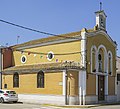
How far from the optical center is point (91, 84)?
33.7 meters

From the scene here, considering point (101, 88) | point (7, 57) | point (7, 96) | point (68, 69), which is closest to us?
point (68, 69)

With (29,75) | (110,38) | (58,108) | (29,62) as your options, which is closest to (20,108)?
(58,108)

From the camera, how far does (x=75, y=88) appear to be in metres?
31.6

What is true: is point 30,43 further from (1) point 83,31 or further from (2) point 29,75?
(1) point 83,31

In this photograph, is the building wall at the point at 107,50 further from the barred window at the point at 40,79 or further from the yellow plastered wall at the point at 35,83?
the barred window at the point at 40,79

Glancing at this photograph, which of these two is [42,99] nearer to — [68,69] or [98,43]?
[68,69]

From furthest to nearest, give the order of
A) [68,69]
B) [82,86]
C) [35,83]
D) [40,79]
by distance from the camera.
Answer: [35,83] < [40,79] < [82,86] < [68,69]

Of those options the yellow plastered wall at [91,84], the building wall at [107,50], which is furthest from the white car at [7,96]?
the building wall at [107,50]

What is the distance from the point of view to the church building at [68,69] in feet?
104

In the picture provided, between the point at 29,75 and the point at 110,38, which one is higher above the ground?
the point at 110,38

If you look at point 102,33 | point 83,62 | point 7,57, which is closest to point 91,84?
point 83,62

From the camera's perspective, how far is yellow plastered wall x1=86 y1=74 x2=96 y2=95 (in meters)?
33.0

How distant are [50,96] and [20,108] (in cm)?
662

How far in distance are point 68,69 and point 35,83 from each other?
5.19m
